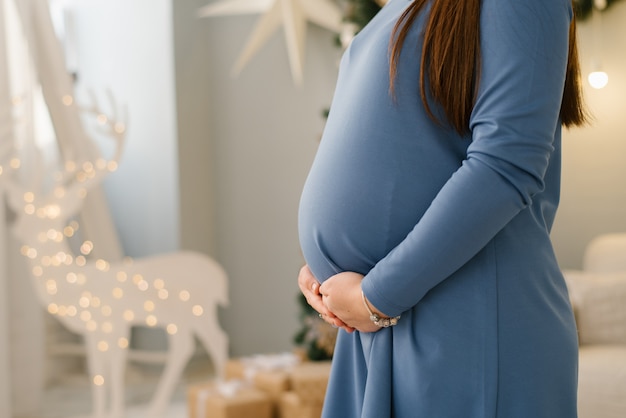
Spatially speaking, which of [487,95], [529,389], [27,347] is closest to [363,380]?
[529,389]

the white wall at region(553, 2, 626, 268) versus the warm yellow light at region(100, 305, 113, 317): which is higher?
the white wall at region(553, 2, 626, 268)

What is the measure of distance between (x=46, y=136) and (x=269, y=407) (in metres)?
1.86

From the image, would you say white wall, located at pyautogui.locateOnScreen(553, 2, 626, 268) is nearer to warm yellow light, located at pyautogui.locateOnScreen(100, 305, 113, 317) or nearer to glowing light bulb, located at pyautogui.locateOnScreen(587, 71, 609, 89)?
glowing light bulb, located at pyautogui.locateOnScreen(587, 71, 609, 89)

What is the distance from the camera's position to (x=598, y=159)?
2.69 metres

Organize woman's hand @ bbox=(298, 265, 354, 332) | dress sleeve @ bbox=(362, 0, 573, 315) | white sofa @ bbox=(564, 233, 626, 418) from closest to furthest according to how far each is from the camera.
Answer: dress sleeve @ bbox=(362, 0, 573, 315) → woman's hand @ bbox=(298, 265, 354, 332) → white sofa @ bbox=(564, 233, 626, 418)

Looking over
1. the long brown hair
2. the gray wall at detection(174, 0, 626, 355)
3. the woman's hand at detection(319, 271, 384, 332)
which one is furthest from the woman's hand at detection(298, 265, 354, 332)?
the gray wall at detection(174, 0, 626, 355)

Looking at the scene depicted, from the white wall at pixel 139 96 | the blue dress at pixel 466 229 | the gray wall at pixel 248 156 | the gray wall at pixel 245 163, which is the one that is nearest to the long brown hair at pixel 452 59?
the blue dress at pixel 466 229

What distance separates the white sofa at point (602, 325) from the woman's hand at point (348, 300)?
1.26 meters

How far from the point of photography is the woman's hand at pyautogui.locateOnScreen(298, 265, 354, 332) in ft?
2.98

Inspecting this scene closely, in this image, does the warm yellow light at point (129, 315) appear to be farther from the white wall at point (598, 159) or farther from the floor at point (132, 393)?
the white wall at point (598, 159)

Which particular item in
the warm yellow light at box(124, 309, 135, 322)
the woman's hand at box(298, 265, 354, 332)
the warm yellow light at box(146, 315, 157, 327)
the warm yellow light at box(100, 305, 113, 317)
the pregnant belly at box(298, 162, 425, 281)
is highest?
the pregnant belly at box(298, 162, 425, 281)

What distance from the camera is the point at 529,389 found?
2.67 feet

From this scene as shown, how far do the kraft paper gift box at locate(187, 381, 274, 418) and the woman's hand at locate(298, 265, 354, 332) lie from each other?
1638 millimetres

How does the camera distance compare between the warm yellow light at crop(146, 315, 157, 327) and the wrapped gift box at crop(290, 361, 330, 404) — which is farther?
the warm yellow light at crop(146, 315, 157, 327)
